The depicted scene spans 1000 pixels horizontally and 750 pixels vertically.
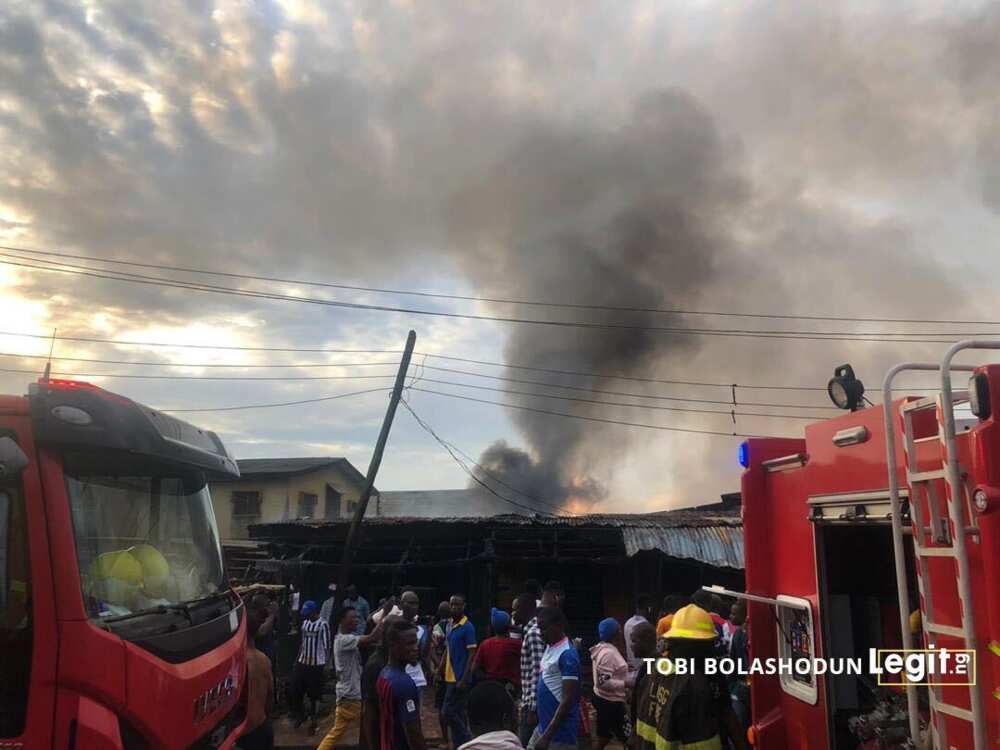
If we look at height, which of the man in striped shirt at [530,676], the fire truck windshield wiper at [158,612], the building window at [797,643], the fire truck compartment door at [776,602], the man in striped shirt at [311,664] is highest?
the fire truck windshield wiper at [158,612]

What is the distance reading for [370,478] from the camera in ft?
48.3

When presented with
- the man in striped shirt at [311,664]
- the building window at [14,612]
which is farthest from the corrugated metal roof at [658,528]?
the building window at [14,612]

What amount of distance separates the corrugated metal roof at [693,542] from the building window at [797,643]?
9461 mm

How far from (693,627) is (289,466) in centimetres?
2850

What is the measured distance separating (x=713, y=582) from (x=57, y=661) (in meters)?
13.5

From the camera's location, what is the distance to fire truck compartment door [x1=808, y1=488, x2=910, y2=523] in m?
3.07

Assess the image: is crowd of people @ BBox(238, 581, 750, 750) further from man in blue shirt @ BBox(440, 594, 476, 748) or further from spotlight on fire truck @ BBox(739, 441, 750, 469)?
spotlight on fire truck @ BBox(739, 441, 750, 469)

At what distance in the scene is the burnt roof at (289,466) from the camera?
28484 mm

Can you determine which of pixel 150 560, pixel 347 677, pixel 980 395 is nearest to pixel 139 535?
pixel 150 560

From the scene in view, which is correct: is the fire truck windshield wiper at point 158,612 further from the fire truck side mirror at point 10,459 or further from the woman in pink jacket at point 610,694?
the woman in pink jacket at point 610,694

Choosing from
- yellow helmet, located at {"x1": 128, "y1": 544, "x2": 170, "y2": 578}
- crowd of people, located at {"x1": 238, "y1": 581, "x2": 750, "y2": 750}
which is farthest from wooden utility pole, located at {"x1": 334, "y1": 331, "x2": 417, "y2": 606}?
yellow helmet, located at {"x1": 128, "y1": 544, "x2": 170, "y2": 578}

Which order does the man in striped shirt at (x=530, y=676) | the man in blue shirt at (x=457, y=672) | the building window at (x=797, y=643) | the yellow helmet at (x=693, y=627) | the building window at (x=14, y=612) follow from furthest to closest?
the man in blue shirt at (x=457, y=672), the man in striped shirt at (x=530, y=676), the yellow helmet at (x=693, y=627), the building window at (x=797, y=643), the building window at (x=14, y=612)

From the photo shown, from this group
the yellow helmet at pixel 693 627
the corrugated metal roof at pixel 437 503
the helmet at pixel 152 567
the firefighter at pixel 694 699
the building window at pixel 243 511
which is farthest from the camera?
the corrugated metal roof at pixel 437 503

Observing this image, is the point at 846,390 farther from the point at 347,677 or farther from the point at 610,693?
the point at 347,677
